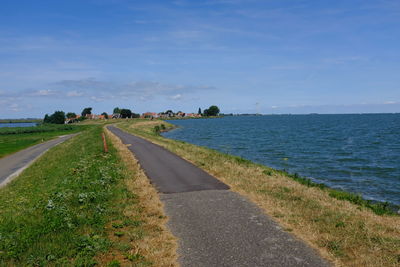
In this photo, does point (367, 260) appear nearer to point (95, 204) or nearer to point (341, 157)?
point (95, 204)

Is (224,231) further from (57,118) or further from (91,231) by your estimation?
(57,118)

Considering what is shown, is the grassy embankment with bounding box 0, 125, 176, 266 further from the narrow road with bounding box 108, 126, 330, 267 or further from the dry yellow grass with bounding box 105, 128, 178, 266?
the narrow road with bounding box 108, 126, 330, 267

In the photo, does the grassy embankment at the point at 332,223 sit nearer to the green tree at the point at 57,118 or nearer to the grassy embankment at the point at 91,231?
→ the grassy embankment at the point at 91,231

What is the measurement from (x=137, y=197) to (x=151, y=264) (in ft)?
21.4

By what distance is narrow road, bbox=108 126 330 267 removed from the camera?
25.6ft

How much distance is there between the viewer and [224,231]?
9.64 metres

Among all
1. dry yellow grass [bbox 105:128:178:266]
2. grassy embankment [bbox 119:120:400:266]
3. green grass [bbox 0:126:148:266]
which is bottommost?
grassy embankment [bbox 119:120:400:266]

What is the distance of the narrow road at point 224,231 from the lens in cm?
781

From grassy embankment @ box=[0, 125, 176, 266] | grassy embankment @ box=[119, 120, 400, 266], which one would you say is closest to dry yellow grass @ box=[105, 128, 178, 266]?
grassy embankment @ box=[0, 125, 176, 266]

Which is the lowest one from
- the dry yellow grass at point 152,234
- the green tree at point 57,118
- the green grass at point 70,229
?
the dry yellow grass at point 152,234

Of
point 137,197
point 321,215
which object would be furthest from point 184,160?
point 321,215

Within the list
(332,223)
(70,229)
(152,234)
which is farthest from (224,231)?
(70,229)

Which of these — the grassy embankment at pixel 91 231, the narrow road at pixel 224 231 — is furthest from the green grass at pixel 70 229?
the narrow road at pixel 224 231

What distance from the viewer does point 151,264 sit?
7676 millimetres
